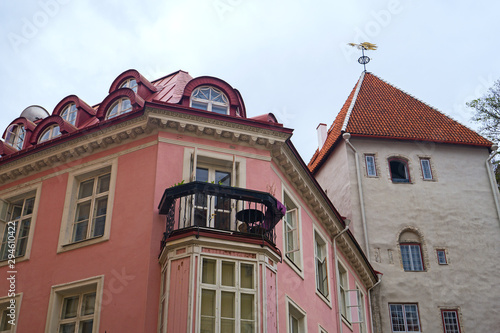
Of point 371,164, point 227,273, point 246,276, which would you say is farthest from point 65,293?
point 371,164

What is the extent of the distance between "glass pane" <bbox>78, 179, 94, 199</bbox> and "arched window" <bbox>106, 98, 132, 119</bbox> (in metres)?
2.30

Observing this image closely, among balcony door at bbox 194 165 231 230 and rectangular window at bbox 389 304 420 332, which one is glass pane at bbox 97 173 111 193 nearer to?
balcony door at bbox 194 165 231 230

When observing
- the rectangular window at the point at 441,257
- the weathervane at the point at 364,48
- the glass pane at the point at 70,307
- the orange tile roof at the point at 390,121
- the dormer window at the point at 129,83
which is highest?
the weathervane at the point at 364,48

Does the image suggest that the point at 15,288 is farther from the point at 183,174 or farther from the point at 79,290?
the point at 183,174

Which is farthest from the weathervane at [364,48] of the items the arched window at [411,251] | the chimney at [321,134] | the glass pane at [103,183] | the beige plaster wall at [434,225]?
the glass pane at [103,183]

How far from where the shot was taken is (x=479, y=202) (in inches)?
1198

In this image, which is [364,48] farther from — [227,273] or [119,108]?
[227,273]

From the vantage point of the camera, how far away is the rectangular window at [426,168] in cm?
3103

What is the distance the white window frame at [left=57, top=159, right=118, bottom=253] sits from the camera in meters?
14.4

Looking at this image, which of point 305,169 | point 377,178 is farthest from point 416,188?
point 305,169

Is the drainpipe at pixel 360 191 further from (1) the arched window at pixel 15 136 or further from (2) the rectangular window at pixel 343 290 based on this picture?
(1) the arched window at pixel 15 136

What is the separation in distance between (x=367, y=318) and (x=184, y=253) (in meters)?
14.5

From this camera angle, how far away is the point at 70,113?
1961 cm

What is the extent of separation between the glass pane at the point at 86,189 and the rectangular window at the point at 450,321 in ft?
60.6
